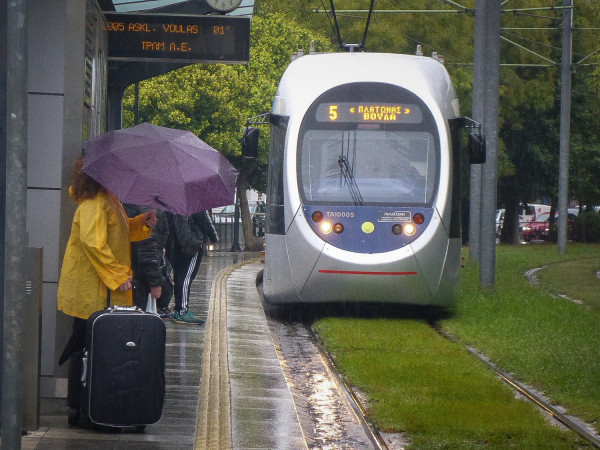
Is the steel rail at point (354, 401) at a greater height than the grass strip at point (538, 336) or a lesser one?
lesser

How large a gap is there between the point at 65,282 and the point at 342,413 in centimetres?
222

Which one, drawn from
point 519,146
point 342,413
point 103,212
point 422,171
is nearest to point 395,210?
point 422,171

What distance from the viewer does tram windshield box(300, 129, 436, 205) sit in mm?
15172

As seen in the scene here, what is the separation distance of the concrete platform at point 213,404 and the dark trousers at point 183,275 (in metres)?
0.28

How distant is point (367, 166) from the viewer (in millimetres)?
15242

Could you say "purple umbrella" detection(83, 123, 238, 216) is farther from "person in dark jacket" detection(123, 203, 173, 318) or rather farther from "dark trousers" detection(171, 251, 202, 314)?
"dark trousers" detection(171, 251, 202, 314)

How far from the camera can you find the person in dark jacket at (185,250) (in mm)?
14109

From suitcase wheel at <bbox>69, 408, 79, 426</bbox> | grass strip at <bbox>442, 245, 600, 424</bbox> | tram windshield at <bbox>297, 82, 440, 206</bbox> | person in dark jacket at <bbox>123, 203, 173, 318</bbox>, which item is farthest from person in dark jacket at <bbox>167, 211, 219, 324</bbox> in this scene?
suitcase wheel at <bbox>69, 408, 79, 426</bbox>

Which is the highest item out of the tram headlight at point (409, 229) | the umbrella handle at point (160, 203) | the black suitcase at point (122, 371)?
the umbrella handle at point (160, 203)

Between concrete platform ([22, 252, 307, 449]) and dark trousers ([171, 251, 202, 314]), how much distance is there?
0.28 m

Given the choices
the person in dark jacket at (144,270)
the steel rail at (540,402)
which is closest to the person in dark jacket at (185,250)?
the person in dark jacket at (144,270)

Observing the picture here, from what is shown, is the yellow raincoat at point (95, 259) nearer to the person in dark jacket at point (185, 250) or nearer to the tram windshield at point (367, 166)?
the person in dark jacket at point (185, 250)

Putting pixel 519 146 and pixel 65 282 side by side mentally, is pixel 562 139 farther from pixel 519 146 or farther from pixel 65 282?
pixel 65 282

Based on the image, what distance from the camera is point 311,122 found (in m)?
15.3
